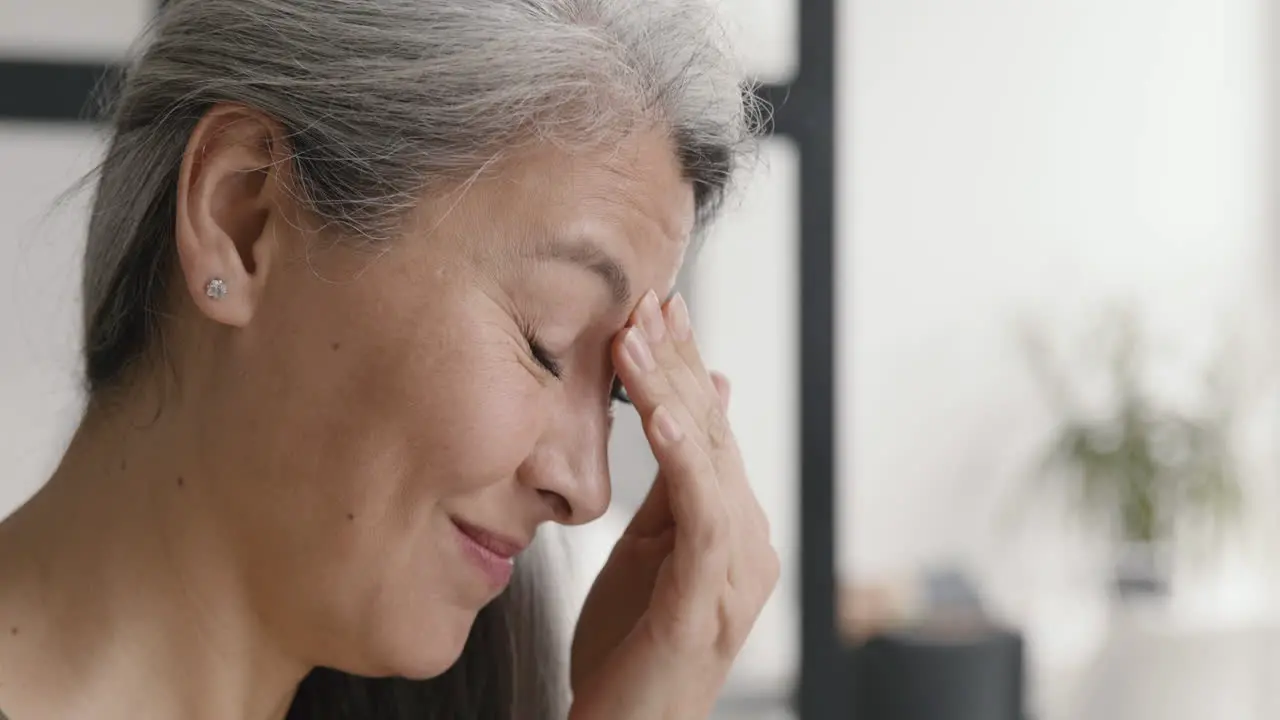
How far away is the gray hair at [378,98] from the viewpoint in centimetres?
89

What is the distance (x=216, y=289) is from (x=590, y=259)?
25 cm

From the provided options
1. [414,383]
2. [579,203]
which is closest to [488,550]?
[414,383]

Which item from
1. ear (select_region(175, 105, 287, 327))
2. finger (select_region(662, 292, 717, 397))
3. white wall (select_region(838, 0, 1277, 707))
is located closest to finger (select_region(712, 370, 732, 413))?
finger (select_region(662, 292, 717, 397))

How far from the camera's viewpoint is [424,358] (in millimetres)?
896

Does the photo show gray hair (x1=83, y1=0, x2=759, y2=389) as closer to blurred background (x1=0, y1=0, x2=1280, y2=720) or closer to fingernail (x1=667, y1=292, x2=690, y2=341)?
fingernail (x1=667, y1=292, x2=690, y2=341)

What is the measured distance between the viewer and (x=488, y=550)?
100cm

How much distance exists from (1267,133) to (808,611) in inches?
128

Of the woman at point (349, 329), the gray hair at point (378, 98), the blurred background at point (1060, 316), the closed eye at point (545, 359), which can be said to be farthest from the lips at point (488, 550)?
the blurred background at point (1060, 316)

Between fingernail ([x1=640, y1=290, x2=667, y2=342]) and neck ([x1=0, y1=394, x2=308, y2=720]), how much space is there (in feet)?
1.08

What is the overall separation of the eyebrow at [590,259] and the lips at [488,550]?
0.20 meters

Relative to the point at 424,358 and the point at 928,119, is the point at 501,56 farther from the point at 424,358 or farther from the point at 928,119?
the point at 928,119

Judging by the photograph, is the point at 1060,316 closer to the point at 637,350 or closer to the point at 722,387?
the point at 722,387

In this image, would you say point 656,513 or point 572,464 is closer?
point 572,464

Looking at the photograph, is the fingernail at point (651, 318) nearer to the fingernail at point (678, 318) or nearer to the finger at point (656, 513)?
the fingernail at point (678, 318)
